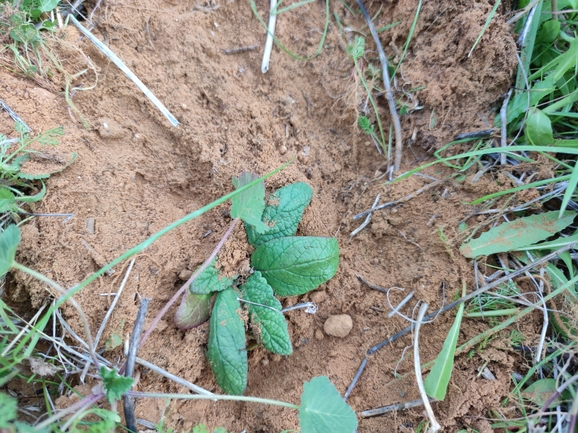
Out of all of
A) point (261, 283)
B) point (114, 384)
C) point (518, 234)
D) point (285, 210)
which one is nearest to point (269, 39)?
point (285, 210)

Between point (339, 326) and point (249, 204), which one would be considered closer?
point (249, 204)

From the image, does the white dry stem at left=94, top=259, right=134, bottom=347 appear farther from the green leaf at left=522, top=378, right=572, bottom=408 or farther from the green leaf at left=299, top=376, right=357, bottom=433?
the green leaf at left=522, top=378, right=572, bottom=408

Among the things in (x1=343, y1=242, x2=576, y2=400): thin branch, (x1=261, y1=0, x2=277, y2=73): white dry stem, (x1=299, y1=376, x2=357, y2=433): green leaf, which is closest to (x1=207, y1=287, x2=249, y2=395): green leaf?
(x1=299, y1=376, x2=357, y2=433): green leaf

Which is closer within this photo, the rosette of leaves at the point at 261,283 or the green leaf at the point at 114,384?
the green leaf at the point at 114,384

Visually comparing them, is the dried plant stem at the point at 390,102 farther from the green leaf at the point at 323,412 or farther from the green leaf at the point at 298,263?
the green leaf at the point at 323,412

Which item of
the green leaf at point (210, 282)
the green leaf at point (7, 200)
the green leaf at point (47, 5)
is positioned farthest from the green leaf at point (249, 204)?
the green leaf at point (47, 5)

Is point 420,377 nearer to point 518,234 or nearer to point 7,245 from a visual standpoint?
point 518,234
